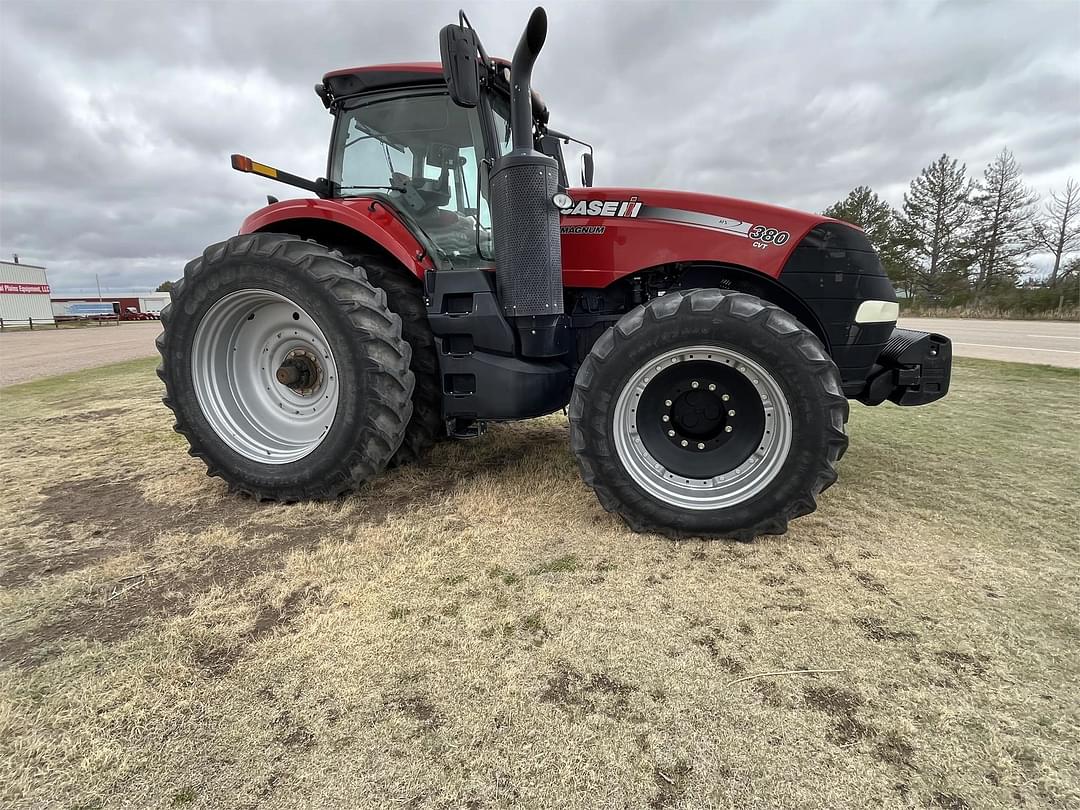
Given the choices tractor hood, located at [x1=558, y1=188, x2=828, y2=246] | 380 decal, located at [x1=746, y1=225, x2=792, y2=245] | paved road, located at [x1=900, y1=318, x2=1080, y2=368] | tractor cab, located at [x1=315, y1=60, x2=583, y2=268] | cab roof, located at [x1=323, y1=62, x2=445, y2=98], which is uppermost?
cab roof, located at [x1=323, y1=62, x2=445, y2=98]

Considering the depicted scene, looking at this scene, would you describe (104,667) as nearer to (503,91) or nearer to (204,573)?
(204,573)

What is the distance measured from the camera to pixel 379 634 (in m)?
1.66

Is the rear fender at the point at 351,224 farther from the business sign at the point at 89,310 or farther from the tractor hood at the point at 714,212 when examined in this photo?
the business sign at the point at 89,310

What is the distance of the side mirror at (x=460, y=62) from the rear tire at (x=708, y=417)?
3.64 ft

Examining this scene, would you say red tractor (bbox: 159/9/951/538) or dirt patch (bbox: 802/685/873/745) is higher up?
red tractor (bbox: 159/9/951/538)

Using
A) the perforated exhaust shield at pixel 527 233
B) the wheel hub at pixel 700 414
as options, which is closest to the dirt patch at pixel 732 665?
the wheel hub at pixel 700 414

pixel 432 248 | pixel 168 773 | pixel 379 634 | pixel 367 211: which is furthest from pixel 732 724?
pixel 367 211

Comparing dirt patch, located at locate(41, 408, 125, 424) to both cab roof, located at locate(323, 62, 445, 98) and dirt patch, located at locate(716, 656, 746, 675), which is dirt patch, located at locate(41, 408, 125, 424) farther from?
dirt patch, located at locate(716, 656, 746, 675)

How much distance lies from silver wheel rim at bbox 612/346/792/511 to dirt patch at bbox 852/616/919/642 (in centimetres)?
63

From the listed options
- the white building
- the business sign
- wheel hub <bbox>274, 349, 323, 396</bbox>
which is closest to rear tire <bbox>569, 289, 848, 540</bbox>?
wheel hub <bbox>274, 349, 323, 396</bbox>

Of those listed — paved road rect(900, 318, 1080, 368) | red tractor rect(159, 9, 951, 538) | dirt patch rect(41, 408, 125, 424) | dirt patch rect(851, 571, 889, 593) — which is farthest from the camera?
paved road rect(900, 318, 1080, 368)

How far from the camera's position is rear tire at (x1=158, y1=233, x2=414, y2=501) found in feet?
8.29

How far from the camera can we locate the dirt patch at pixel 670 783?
1131mm

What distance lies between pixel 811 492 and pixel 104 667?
2.49 m
